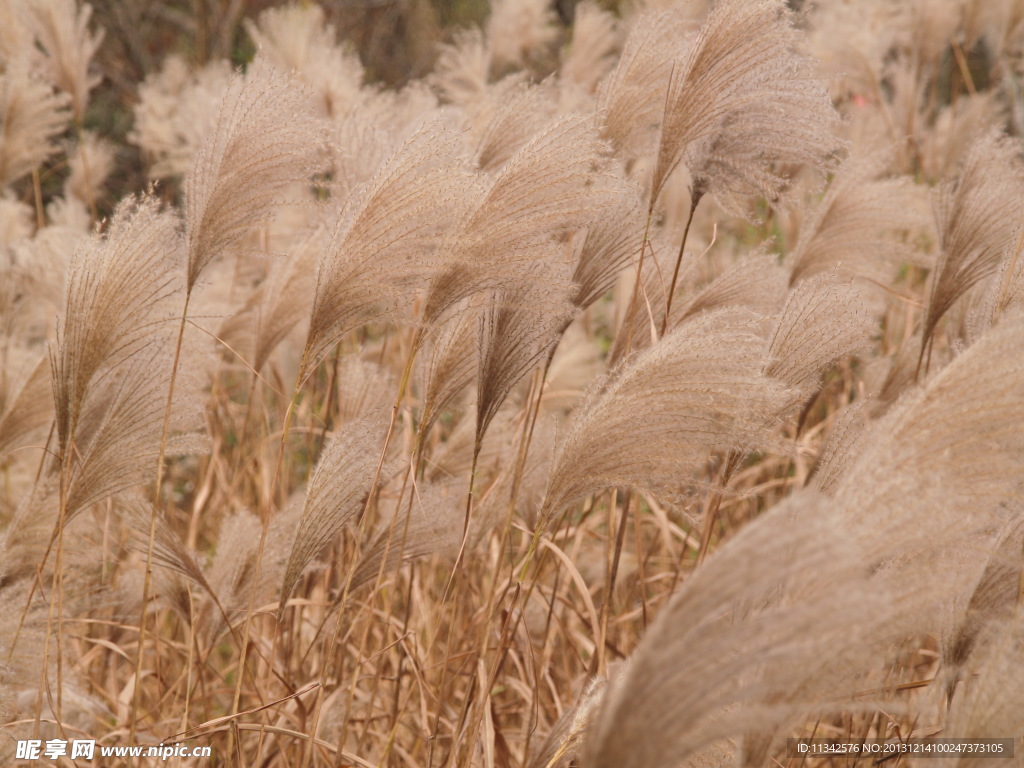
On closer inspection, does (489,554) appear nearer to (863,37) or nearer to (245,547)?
(245,547)

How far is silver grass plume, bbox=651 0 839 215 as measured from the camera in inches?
59.7

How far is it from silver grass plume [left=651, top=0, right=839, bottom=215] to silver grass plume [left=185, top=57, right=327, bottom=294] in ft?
2.19

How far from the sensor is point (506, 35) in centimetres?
447

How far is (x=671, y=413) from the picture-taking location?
4.12 feet

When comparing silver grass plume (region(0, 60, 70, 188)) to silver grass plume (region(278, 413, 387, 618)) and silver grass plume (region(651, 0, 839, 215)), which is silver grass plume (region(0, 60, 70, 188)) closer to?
silver grass plume (region(278, 413, 387, 618))

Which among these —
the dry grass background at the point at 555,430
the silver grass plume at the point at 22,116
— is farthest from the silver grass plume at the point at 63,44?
the dry grass background at the point at 555,430

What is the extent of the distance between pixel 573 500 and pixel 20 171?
3201mm

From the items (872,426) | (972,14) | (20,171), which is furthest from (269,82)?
(972,14)

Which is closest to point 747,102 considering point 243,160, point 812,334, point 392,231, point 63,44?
point 812,334

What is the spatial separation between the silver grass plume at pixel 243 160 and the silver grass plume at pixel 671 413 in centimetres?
69

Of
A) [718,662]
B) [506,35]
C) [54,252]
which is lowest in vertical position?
[718,662]

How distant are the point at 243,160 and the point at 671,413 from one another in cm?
84

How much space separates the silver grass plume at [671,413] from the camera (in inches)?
48.2

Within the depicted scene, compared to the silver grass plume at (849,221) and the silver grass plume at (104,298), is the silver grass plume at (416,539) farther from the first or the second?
the silver grass plume at (849,221)
